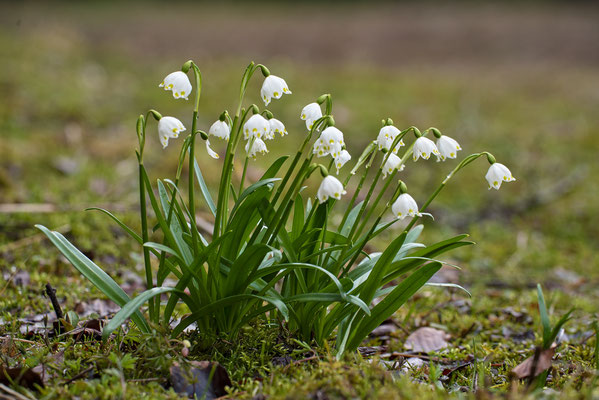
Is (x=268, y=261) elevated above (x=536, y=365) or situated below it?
above

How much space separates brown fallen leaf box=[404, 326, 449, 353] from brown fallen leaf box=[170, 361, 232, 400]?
3.26 ft

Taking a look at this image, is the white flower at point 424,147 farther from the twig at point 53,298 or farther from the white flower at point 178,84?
the twig at point 53,298

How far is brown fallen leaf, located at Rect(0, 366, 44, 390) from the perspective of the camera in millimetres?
1671

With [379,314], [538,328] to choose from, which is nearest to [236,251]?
[379,314]

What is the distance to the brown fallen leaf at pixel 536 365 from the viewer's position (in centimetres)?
165

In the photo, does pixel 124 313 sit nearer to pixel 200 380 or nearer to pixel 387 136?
pixel 200 380

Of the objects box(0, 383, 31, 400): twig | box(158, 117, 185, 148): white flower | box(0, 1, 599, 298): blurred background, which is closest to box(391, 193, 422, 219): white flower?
box(158, 117, 185, 148): white flower

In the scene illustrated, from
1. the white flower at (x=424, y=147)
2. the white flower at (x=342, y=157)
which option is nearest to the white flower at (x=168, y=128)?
the white flower at (x=342, y=157)

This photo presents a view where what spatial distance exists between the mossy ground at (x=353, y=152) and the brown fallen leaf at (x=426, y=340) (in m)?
0.06

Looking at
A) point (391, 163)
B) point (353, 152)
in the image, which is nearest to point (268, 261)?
point (391, 163)

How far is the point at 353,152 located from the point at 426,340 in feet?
11.4

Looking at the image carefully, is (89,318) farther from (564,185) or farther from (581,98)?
(581,98)

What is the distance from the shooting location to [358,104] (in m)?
7.38

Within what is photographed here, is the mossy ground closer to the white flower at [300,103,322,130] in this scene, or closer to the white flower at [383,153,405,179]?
the white flower at [383,153,405,179]
